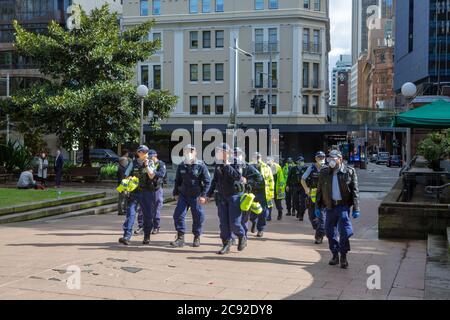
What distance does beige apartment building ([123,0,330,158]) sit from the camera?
51531mm

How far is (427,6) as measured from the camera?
82.4 m

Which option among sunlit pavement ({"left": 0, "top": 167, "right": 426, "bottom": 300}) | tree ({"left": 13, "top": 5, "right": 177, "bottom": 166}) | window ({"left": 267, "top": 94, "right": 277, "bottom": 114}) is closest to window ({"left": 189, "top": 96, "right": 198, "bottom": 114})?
window ({"left": 267, "top": 94, "right": 277, "bottom": 114})

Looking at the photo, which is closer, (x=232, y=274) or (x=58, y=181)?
(x=232, y=274)

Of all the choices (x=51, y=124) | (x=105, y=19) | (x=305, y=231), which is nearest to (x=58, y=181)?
(x=51, y=124)

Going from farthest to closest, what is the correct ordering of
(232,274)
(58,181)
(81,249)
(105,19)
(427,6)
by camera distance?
(427,6), (105,19), (58,181), (81,249), (232,274)

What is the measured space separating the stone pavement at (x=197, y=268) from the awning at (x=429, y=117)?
11.6 ft

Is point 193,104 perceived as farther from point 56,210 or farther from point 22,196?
point 56,210

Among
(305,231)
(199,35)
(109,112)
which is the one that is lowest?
(305,231)

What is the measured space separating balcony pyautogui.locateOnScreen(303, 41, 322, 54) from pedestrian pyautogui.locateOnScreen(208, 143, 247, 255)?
1745 inches

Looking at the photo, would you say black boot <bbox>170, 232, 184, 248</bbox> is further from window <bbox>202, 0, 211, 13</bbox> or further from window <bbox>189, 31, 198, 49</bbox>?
window <bbox>202, 0, 211, 13</bbox>

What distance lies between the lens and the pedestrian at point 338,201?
807 cm
